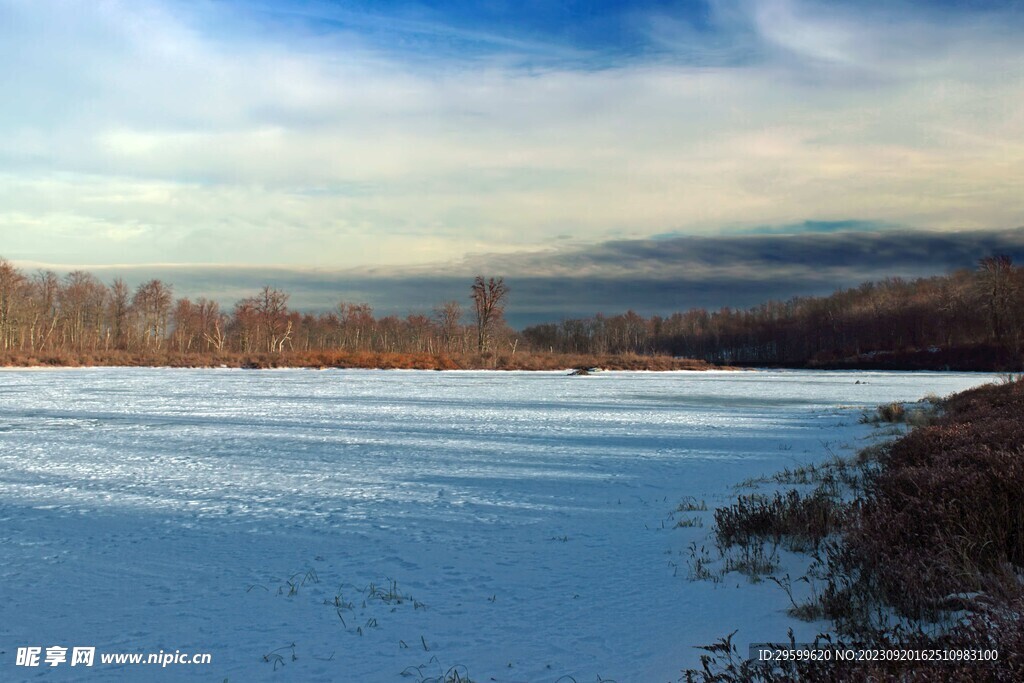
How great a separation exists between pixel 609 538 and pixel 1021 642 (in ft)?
16.2

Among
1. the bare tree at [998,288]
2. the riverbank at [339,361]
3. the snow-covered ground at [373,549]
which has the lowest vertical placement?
the snow-covered ground at [373,549]

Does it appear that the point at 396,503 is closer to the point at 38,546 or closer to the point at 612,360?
the point at 38,546

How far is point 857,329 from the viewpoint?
113 m

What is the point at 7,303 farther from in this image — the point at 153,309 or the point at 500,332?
the point at 500,332

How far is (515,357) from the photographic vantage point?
62281 mm

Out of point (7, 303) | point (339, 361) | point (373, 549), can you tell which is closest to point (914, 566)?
point (373, 549)

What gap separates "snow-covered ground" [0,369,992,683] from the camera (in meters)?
4.94

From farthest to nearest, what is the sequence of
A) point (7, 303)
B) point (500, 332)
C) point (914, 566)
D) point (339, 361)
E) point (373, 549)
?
point (500, 332)
point (7, 303)
point (339, 361)
point (373, 549)
point (914, 566)

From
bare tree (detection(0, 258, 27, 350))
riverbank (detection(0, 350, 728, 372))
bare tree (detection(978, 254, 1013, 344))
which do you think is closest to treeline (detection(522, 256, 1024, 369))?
bare tree (detection(978, 254, 1013, 344))

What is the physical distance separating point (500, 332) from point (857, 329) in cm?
5542

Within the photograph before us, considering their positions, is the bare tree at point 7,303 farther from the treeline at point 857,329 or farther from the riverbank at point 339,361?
the treeline at point 857,329

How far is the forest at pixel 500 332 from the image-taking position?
65.8 meters

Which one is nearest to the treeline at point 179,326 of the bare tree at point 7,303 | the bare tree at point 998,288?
the bare tree at point 7,303

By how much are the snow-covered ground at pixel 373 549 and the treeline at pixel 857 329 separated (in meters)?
69.6
